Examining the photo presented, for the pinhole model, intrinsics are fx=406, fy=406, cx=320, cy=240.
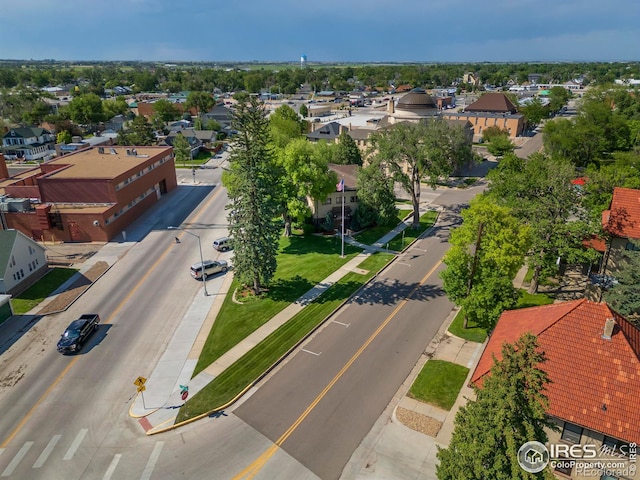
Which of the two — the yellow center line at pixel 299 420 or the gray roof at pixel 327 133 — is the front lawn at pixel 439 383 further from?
the gray roof at pixel 327 133

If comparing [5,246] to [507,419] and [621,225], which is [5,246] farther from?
[621,225]

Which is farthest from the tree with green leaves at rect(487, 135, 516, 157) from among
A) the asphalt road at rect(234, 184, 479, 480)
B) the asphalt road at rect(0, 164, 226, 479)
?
the asphalt road at rect(0, 164, 226, 479)

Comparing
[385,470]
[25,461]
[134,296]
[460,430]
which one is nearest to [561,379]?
[460,430]

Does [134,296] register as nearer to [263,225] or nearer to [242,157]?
[263,225]

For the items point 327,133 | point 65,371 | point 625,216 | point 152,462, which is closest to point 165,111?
point 327,133

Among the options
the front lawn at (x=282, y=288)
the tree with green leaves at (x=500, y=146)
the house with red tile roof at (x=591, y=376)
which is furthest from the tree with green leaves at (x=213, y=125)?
the house with red tile roof at (x=591, y=376)
